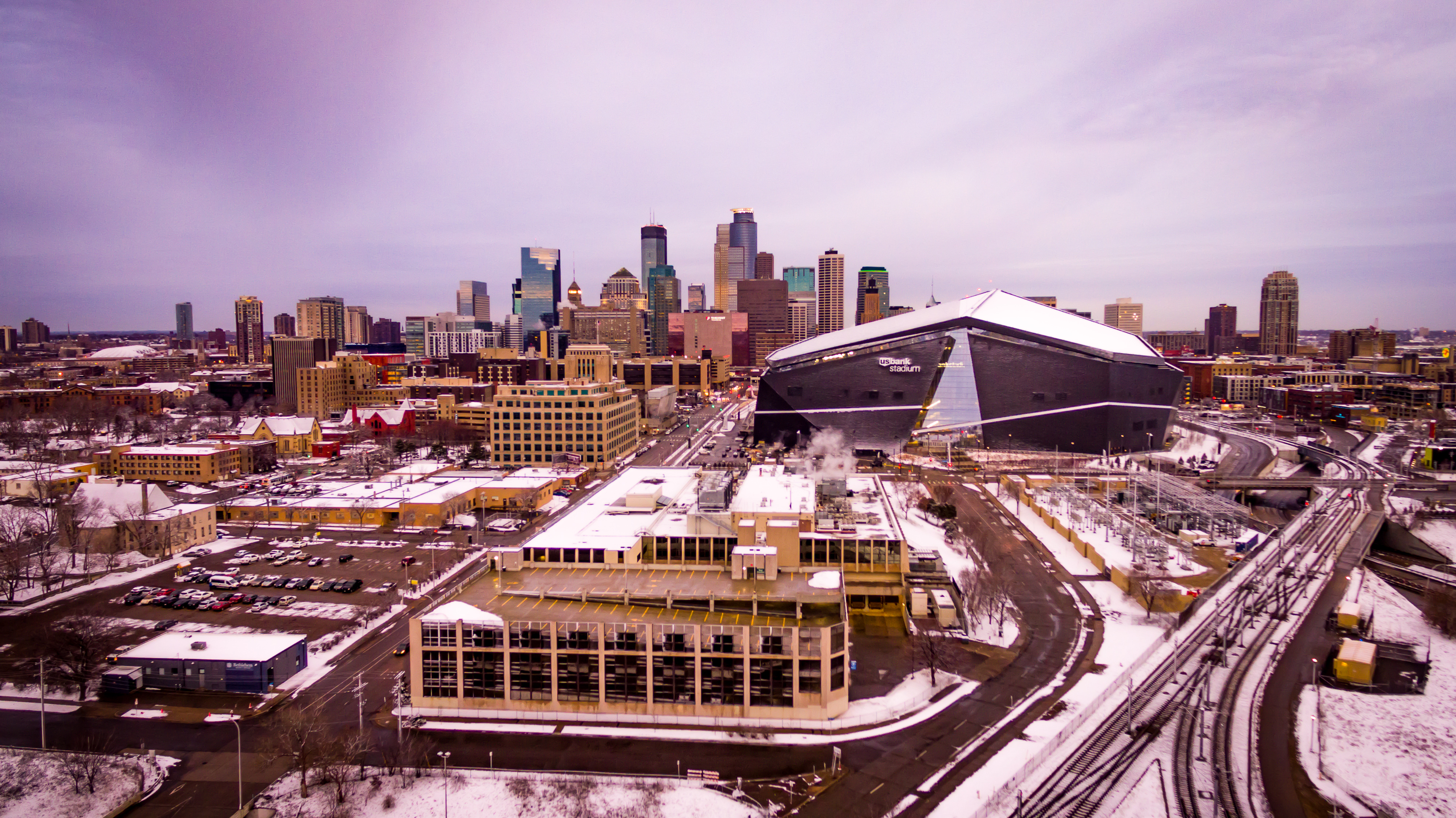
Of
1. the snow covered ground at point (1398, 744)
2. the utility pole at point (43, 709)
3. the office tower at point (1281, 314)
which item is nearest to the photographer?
the snow covered ground at point (1398, 744)

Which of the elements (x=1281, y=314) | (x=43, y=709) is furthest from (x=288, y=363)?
(x=1281, y=314)

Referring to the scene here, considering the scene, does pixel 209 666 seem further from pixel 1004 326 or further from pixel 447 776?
pixel 1004 326

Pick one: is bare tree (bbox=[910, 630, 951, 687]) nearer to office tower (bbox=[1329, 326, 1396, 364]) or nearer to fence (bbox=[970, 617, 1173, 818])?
fence (bbox=[970, 617, 1173, 818])

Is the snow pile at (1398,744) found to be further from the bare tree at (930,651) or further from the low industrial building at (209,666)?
the low industrial building at (209,666)

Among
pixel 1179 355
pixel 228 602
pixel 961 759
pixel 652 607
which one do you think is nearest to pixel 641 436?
pixel 228 602

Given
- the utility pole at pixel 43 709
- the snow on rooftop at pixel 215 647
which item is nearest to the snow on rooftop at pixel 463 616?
the snow on rooftop at pixel 215 647
